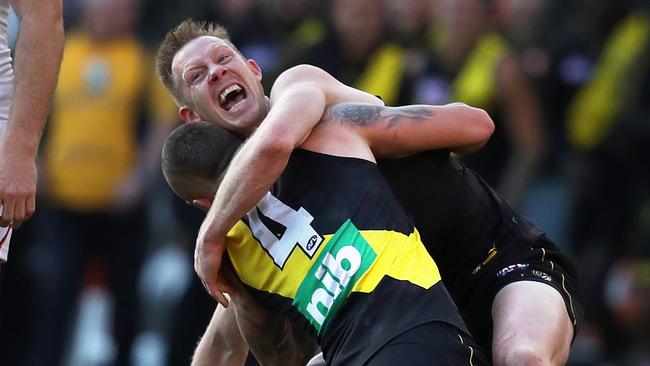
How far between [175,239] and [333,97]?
19.2 ft

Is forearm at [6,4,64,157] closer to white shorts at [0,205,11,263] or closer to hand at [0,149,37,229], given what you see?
hand at [0,149,37,229]

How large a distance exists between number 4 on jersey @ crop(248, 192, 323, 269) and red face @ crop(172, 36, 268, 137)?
0.52 meters

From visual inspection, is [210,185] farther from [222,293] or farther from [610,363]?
[610,363]

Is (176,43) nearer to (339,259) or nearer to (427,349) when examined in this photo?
(339,259)

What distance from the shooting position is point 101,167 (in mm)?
9695

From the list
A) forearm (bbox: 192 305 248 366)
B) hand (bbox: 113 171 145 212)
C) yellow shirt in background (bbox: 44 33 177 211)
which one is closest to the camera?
forearm (bbox: 192 305 248 366)

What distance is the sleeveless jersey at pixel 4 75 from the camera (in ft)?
16.3

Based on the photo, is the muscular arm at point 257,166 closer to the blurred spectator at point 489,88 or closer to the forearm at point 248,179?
the forearm at point 248,179

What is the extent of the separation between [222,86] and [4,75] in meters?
0.84

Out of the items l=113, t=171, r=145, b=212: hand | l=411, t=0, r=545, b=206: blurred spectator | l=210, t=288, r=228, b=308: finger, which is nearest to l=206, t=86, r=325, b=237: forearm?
l=210, t=288, r=228, b=308: finger

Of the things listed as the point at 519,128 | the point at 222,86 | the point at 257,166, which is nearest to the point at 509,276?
the point at 257,166

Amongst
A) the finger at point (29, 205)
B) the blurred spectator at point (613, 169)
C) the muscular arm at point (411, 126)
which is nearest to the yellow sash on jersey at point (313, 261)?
the muscular arm at point (411, 126)

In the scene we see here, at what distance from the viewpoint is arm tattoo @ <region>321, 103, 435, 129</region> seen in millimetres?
4992

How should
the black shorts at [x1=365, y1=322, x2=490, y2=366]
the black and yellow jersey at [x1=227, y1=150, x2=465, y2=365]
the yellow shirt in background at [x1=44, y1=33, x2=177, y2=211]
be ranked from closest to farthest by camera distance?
the black shorts at [x1=365, y1=322, x2=490, y2=366] → the black and yellow jersey at [x1=227, y1=150, x2=465, y2=365] → the yellow shirt in background at [x1=44, y1=33, x2=177, y2=211]
